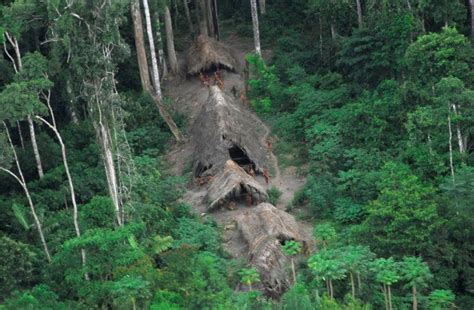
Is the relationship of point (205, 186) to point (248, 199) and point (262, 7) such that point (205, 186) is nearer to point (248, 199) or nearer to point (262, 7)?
point (248, 199)

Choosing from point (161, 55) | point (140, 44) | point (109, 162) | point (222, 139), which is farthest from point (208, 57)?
point (109, 162)

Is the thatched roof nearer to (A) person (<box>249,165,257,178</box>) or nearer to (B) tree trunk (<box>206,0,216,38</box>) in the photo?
(A) person (<box>249,165,257,178</box>)

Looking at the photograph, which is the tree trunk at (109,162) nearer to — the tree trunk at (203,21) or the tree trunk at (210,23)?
the tree trunk at (203,21)

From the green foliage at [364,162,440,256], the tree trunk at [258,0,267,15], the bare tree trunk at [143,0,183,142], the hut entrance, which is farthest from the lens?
the tree trunk at [258,0,267,15]

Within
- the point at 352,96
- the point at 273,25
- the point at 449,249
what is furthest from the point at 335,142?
the point at 273,25

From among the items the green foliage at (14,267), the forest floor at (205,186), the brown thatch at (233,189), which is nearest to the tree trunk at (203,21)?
the forest floor at (205,186)

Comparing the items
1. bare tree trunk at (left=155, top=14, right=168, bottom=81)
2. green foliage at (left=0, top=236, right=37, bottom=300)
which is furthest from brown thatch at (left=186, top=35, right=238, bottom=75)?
green foliage at (left=0, top=236, right=37, bottom=300)
